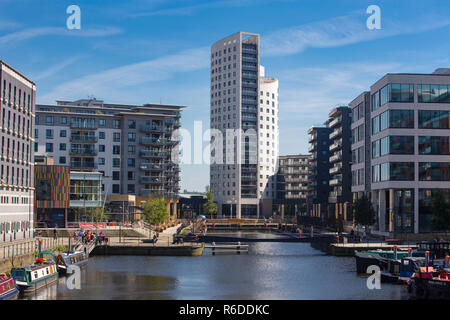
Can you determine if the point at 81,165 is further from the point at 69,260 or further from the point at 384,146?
the point at 69,260

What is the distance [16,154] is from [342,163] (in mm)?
88991

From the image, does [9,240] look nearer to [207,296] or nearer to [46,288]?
[46,288]

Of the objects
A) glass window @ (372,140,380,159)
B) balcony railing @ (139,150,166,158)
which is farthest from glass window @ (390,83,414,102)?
balcony railing @ (139,150,166,158)

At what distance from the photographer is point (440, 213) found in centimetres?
8769

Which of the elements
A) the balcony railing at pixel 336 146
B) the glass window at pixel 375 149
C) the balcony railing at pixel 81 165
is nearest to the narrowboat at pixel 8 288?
the glass window at pixel 375 149

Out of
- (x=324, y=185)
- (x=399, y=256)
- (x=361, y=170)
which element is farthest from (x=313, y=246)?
(x=324, y=185)

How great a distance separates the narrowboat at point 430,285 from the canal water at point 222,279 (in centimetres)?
137

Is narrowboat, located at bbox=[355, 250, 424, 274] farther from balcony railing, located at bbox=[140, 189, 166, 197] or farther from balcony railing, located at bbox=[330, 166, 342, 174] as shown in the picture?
balcony railing, located at bbox=[330, 166, 342, 174]

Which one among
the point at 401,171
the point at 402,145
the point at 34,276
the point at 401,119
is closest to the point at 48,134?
the point at 401,119

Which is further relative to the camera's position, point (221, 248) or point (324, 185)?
point (324, 185)

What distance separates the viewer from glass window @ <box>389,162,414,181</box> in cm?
9762
